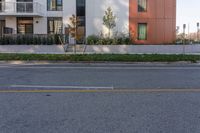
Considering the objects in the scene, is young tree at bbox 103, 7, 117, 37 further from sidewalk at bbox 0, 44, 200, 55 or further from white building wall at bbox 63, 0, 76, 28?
sidewalk at bbox 0, 44, 200, 55

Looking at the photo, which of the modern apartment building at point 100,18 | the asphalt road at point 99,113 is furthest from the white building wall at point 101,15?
the asphalt road at point 99,113

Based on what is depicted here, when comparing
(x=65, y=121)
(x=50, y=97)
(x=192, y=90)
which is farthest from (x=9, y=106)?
(x=192, y=90)

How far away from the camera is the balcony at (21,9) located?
115 feet

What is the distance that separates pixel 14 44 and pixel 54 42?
12.8ft

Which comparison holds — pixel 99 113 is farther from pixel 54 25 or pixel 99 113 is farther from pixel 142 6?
pixel 142 6

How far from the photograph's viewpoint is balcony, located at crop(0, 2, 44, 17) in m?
35.1

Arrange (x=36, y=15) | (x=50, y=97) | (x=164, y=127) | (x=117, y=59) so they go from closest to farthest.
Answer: (x=164, y=127) → (x=50, y=97) → (x=117, y=59) → (x=36, y=15)

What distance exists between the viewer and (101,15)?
119 ft

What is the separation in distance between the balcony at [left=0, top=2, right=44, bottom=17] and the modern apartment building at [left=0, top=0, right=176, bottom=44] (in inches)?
24.1

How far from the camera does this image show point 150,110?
6645 millimetres

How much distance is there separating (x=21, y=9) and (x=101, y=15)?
29.2 ft

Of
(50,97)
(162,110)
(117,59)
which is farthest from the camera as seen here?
(117,59)

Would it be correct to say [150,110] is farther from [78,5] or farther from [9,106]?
Result: [78,5]

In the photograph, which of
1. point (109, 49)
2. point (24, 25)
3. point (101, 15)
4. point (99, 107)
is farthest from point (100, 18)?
point (99, 107)
